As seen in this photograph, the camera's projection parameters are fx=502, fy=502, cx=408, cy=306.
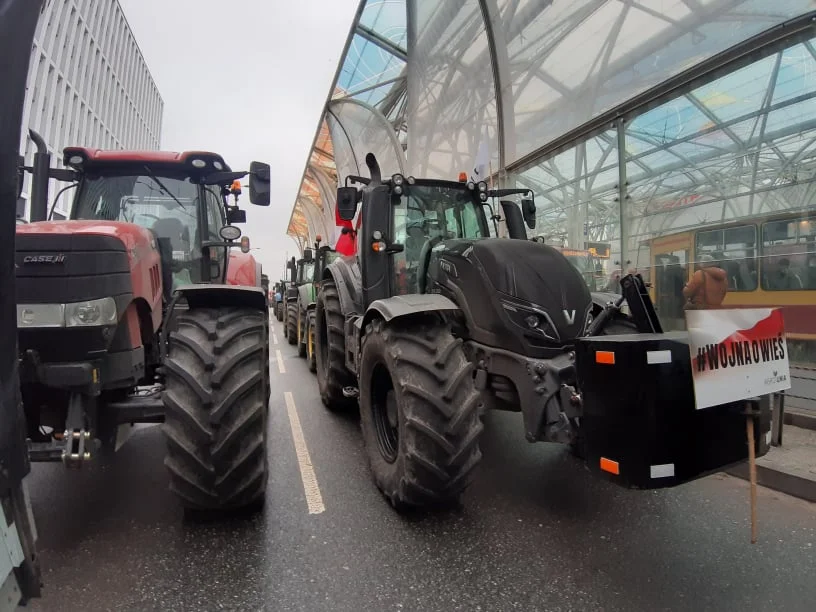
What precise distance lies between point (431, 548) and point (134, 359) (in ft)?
6.42

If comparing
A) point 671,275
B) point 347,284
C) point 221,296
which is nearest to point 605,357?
point 221,296

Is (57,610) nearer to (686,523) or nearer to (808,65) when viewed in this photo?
(686,523)

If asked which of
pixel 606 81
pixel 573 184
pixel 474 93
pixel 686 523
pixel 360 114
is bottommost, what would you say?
pixel 686 523

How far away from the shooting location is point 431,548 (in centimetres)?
280

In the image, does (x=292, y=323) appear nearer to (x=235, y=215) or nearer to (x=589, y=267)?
(x=589, y=267)

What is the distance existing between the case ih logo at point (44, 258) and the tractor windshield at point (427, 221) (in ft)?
8.77

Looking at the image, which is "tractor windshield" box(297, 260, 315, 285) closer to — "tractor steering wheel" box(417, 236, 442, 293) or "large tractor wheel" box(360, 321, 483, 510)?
"tractor steering wheel" box(417, 236, 442, 293)

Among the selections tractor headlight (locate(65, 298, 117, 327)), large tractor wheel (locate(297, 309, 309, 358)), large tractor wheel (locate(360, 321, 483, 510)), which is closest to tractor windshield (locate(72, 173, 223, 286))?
tractor headlight (locate(65, 298, 117, 327))

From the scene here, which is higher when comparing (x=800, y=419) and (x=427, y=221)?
(x=427, y=221)

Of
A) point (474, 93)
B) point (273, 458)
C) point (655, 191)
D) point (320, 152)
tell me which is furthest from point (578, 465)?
point (320, 152)

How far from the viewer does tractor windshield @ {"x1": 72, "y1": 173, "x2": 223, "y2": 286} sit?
13.0 feet

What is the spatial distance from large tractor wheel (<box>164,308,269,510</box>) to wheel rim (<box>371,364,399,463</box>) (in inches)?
37.6

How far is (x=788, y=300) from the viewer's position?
4941 mm

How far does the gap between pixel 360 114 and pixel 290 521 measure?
17613mm
